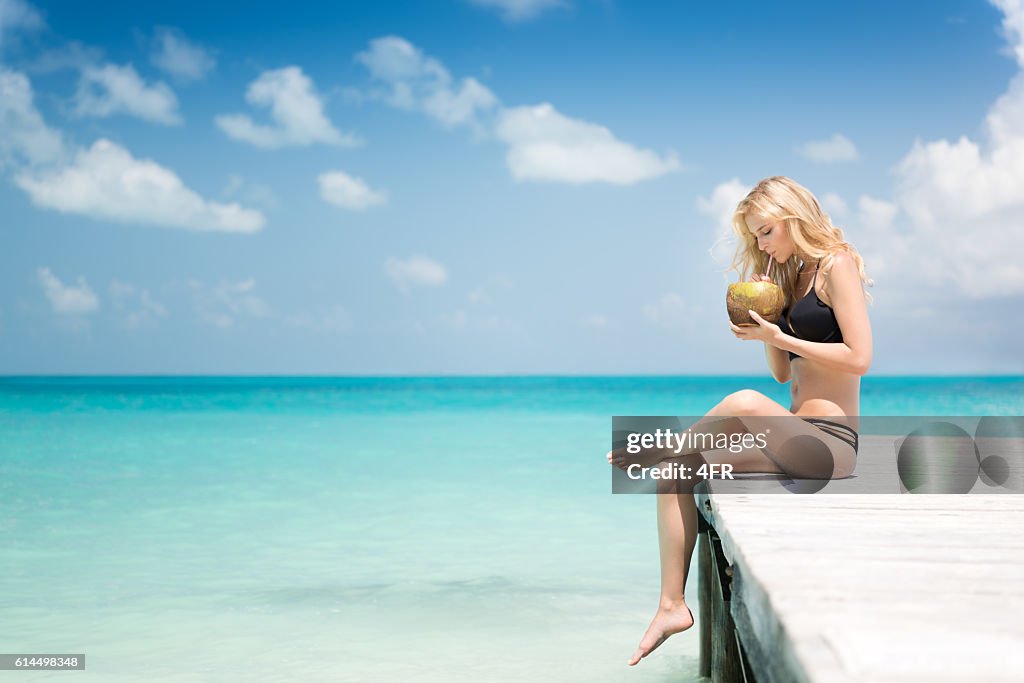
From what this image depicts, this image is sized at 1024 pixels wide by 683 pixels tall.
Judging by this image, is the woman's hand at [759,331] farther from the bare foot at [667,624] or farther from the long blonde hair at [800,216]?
the bare foot at [667,624]

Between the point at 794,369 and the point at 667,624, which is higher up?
the point at 794,369

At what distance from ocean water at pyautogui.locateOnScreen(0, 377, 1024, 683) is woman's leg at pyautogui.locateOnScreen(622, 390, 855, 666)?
164 cm

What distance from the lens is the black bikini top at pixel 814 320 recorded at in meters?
4.10

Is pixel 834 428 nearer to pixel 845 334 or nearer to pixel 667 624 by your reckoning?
pixel 845 334

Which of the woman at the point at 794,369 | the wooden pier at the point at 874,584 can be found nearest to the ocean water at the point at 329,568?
the woman at the point at 794,369

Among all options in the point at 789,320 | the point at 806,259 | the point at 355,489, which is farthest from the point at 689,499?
the point at 355,489

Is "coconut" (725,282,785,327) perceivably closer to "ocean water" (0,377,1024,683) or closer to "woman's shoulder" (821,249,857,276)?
"woman's shoulder" (821,249,857,276)

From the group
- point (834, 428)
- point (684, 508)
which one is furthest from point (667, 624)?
point (834, 428)

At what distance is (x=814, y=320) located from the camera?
4.12 metres

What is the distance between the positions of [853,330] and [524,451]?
619 inches

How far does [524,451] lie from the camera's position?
1950cm

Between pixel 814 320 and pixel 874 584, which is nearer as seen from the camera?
pixel 874 584

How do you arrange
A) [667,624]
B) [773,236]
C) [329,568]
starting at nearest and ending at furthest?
[667,624], [773,236], [329,568]

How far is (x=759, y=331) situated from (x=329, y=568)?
5.43m
